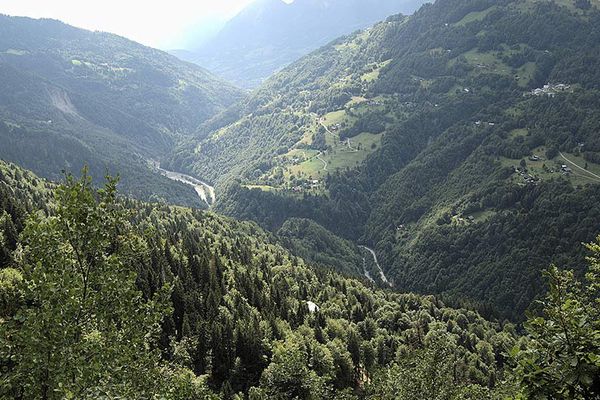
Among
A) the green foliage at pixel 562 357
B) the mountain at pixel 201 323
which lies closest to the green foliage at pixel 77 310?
the mountain at pixel 201 323

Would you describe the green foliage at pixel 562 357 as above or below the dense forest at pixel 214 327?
above

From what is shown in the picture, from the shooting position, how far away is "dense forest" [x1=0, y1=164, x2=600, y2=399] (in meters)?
18.4

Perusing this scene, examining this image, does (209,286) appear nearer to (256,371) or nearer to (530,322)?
(256,371)

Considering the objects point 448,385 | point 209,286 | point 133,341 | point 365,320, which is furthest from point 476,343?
point 133,341

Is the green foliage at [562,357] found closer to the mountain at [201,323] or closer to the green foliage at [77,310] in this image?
the mountain at [201,323]

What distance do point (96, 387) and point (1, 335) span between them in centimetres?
445

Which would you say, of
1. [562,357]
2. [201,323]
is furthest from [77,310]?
[201,323]

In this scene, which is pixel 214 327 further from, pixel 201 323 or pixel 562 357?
pixel 562 357

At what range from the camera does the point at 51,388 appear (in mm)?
20141

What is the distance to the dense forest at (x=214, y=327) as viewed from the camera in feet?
60.2

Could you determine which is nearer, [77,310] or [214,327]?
[77,310]

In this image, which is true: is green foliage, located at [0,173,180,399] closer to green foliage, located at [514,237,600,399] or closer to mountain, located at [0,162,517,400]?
mountain, located at [0,162,517,400]

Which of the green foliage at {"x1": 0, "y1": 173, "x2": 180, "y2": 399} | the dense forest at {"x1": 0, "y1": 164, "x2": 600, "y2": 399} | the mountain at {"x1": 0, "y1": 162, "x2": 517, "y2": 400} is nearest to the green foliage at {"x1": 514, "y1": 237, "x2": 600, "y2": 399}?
the dense forest at {"x1": 0, "y1": 164, "x2": 600, "y2": 399}

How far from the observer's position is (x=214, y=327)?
10044 cm
